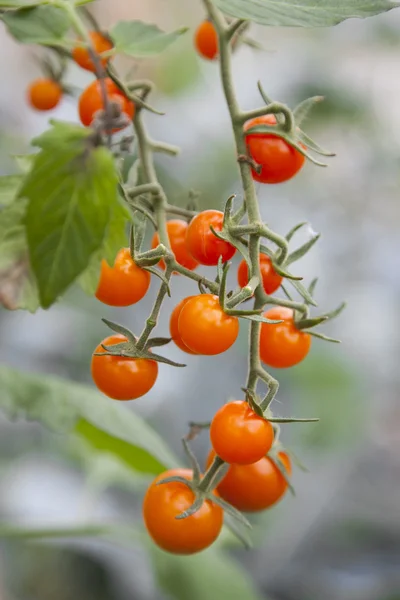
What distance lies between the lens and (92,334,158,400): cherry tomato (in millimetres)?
490

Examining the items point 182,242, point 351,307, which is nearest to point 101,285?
point 182,242

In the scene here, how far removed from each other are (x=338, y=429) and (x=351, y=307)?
1.67 feet

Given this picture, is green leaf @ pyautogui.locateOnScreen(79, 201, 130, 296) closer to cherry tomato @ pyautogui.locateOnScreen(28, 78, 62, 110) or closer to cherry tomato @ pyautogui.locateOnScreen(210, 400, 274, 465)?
cherry tomato @ pyautogui.locateOnScreen(210, 400, 274, 465)

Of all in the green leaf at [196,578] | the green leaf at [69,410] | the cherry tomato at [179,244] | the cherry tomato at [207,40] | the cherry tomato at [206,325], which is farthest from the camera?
the green leaf at [196,578]

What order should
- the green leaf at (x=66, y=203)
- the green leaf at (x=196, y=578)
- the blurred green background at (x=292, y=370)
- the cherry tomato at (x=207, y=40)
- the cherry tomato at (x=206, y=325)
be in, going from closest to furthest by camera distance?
1. the green leaf at (x=66, y=203)
2. the cherry tomato at (x=206, y=325)
3. the cherry tomato at (x=207, y=40)
4. the green leaf at (x=196, y=578)
5. the blurred green background at (x=292, y=370)

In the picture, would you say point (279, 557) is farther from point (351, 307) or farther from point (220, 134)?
Result: point (220, 134)

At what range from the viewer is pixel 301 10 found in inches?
17.9

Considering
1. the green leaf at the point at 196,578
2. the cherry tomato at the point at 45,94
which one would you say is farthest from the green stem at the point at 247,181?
the green leaf at the point at 196,578

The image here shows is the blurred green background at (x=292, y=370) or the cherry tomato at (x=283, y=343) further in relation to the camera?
the blurred green background at (x=292, y=370)

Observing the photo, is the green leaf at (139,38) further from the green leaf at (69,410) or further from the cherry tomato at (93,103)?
the green leaf at (69,410)

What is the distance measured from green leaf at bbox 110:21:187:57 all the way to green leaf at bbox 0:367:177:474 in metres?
0.47

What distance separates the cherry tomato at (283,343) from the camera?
517mm

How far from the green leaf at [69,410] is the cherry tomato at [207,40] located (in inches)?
16.0

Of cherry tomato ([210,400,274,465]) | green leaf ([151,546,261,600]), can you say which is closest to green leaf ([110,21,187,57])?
cherry tomato ([210,400,274,465])
